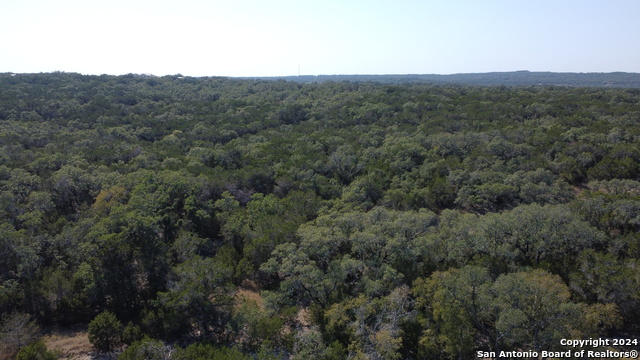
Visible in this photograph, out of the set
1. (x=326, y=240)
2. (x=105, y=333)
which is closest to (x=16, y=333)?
(x=105, y=333)

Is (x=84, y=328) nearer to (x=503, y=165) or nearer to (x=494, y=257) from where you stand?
(x=494, y=257)

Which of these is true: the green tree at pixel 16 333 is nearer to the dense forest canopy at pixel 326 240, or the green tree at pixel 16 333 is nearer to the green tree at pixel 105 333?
the dense forest canopy at pixel 326 240

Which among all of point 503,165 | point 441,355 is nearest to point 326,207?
point 441,355

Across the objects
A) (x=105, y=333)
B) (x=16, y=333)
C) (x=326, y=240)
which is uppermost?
(x=326, y=240)

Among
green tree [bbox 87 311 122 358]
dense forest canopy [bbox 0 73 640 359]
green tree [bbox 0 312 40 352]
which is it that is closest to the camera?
dense forest canopy [bbox 0 73 640 359]

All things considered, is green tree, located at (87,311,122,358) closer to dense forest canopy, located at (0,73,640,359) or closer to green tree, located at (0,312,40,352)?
dense forest canopy, located at (0,73,640,359)

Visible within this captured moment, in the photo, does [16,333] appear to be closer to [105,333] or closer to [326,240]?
[105,333]

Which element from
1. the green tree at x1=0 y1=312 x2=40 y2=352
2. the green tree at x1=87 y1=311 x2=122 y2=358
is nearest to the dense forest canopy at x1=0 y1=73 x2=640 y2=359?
the green tree at x1=87 y1=311 x2=122 y2=358

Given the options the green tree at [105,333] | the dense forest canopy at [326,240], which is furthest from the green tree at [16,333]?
the green tree at [105,333]
